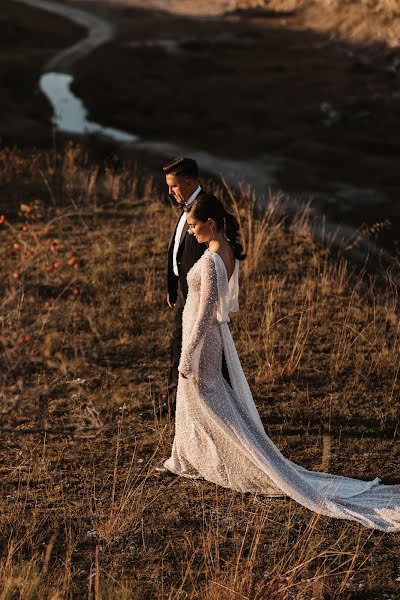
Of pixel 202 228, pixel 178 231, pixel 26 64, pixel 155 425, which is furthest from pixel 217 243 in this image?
pixel 26 64

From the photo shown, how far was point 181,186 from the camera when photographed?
6746mm

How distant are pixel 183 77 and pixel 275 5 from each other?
19.2 meters

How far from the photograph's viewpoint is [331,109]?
28.5 metres

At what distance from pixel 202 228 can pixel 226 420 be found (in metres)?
1.30

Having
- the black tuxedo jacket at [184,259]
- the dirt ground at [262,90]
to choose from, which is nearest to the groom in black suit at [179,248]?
the black tuxedo jacket at [184,259]

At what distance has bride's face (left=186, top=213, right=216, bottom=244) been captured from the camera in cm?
608

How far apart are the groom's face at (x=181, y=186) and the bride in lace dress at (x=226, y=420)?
0.52 metres

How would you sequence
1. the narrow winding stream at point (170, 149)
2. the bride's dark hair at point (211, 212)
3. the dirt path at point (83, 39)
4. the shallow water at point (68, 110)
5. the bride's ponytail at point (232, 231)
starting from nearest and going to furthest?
the bride's dark hair at point (211, 212), the bride's ponytail at point (232, 231), the narrow winding stream at point (170, 149), the shallow water at point (68, 110), the dirt path at point (83, 39)

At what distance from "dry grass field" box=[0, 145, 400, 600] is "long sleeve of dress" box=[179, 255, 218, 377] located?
0.76 meters

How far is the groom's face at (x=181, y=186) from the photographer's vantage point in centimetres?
670

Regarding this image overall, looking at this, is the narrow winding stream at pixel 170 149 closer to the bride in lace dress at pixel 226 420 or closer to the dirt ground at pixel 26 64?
the dirt ground at pixel 26 64

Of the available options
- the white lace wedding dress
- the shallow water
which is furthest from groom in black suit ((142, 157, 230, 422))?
the shallow water

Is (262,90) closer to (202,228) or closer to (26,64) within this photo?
(26,64)

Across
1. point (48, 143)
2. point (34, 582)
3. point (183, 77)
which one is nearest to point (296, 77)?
point (183, 77)
